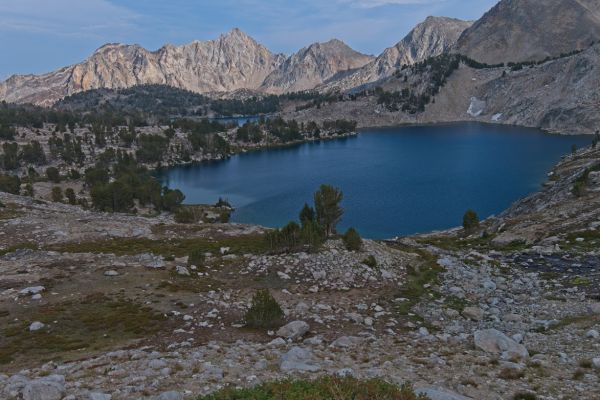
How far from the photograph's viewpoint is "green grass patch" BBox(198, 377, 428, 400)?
11969mm

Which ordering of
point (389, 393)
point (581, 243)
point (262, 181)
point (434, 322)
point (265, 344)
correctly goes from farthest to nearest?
point (262, 181), point (581, 243), point (434, 322), point (265, 344), point (389, 393)

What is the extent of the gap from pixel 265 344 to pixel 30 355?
11038mm

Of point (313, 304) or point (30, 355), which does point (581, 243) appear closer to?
point (313, 304)

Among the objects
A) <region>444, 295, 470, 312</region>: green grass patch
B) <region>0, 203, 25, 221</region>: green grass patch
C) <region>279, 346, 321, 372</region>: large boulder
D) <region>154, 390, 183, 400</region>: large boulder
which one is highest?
<region>154, 390, 183, 400</region>: large boulder

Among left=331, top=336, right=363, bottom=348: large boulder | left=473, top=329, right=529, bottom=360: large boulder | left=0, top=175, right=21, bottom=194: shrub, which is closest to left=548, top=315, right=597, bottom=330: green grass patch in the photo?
left=473, top=329, right=529, bottom=360: large boulder

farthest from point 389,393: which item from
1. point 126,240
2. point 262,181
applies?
point 262,181

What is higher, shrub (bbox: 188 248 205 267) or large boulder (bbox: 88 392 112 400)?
large boulder (bbox: 88 392 112 400)

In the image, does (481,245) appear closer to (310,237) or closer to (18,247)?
(310,237)

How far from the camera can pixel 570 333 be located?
22.5 metres

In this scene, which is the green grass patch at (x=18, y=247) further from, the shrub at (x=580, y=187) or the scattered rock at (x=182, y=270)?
the shrub at (x=580, y=187)

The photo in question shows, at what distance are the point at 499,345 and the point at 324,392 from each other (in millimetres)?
11512

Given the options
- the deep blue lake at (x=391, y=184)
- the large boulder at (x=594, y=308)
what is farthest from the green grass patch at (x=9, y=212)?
the large boulder at (x=594, y=308)

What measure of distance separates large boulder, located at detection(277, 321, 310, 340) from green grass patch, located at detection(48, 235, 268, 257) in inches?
673

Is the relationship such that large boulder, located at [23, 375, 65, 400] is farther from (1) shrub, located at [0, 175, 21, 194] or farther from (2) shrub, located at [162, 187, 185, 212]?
(1) shrub, located at [0, 175, 21, 194]
